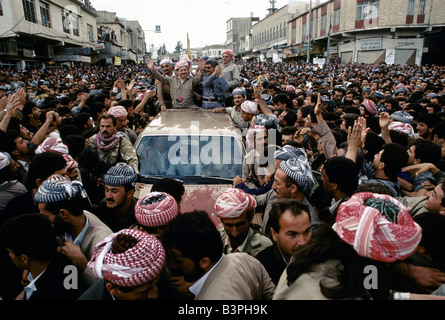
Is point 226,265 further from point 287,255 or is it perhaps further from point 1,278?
point 1,278

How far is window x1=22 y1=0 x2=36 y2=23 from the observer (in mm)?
22594

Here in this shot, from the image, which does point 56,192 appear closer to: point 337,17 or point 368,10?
point 368,10

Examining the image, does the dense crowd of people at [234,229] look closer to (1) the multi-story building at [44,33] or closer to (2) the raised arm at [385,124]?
(2) the raised arm at [385,124]

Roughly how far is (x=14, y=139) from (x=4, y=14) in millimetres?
22958

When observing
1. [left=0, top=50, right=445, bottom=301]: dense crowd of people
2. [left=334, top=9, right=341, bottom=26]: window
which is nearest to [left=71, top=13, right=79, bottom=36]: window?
[left=334, top=9, right=341, bottom=26]: window

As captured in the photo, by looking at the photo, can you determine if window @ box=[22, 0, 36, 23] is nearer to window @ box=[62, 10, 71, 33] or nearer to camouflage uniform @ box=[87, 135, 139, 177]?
window @ box=[62, 10, 71, 33]

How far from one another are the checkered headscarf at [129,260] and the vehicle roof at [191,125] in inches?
104

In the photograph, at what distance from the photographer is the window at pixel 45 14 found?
83.7 feet

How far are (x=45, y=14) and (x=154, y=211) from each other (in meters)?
31.1

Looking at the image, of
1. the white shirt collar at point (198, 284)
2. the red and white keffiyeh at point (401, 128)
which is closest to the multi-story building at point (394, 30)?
the red and white keffiyeh at point (401, 128)

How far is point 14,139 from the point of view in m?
3.51

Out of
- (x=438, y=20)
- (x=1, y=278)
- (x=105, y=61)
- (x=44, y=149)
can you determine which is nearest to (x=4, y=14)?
(x=105, y=61)

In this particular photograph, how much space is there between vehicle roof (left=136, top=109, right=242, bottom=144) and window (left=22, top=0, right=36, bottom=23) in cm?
2442

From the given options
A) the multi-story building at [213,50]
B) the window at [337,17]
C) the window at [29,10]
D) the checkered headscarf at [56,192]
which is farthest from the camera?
the multi-story building at [213,50]
